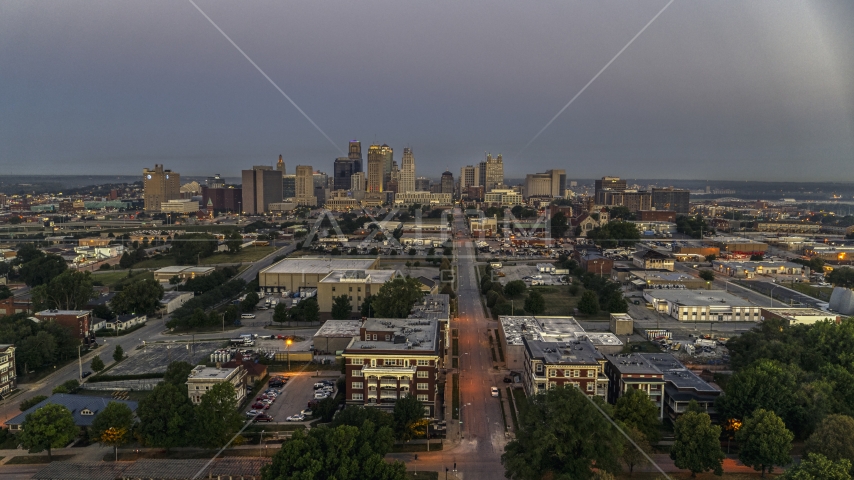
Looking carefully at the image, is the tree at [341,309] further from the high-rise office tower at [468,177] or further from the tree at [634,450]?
the high-rise office tower at [468,177]

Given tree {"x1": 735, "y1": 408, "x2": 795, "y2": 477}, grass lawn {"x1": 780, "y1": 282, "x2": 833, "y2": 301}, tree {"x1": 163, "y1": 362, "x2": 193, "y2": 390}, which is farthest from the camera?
grass lawn {"x1": 780, "y1": 282, "x2": 833, "y2": 301}

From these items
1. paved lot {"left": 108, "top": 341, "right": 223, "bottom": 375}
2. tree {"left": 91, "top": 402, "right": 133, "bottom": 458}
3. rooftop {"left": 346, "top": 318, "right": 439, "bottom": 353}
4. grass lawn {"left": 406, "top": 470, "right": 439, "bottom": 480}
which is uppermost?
rooftop {"left": 346, "top": 318, "right": 439, "bottom": 353}

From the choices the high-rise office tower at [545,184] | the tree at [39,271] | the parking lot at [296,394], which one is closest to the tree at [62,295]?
the tree at [39,271]

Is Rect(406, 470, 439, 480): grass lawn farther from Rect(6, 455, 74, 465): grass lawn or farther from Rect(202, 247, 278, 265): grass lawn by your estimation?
Rect(202, 247, 278, 265): grass lawn

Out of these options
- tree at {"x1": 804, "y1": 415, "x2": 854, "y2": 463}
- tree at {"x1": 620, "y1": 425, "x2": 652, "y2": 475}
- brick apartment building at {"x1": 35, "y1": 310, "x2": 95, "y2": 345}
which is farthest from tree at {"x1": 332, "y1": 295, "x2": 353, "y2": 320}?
tree at {"x1": 804, "y1": 415, "x2": 854, "y2": 463}

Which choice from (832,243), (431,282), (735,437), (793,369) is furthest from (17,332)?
(832,243)

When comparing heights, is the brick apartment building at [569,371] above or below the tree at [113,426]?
above
